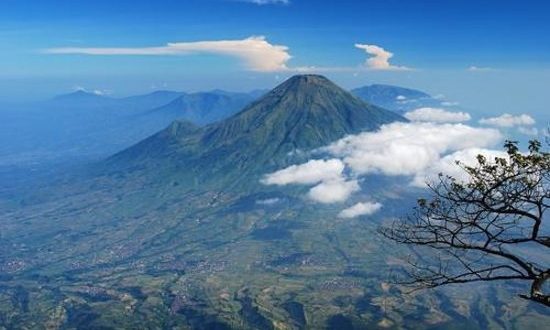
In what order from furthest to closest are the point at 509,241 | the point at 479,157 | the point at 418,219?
1. the point at 418,219
2. the point at 479,157
3. the point at 509,241

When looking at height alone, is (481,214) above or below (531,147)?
below

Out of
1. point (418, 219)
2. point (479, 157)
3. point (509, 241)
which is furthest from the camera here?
point (418, 219)

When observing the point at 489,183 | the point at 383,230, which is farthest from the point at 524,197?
the point at 383,230

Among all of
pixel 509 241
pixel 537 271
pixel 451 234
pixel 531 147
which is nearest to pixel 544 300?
pixel 537 271

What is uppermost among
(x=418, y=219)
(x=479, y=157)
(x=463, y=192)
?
(x=479, y=157)

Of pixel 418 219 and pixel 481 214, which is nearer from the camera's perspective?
pixel 481 214

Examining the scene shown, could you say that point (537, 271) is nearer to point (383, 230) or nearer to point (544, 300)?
point (544, 300)

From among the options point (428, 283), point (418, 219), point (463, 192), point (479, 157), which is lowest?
point (428, 283)

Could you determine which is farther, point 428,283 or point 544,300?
point 428,283

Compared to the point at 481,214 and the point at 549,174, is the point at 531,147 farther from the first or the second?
the point at 481,214
